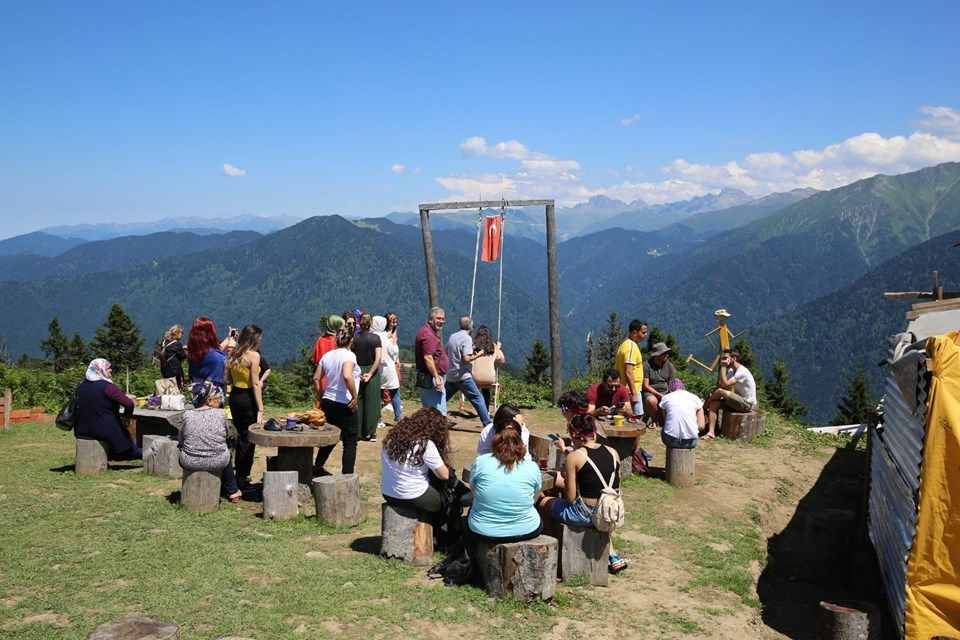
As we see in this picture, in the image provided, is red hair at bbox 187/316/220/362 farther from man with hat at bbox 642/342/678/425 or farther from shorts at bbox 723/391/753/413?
shorts at bbox 723/391/753/413

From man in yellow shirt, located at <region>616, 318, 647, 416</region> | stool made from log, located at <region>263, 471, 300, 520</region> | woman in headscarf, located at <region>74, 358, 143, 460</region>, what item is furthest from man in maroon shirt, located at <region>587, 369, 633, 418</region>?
woman in headscarf, located at <region>74, 358, 143, 460</region>

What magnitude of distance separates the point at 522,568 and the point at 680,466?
4621 millimetres

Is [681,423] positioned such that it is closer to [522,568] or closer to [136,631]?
[522,568]

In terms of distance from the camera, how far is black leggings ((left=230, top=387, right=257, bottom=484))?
816cm

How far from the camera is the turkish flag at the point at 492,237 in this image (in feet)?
47.6

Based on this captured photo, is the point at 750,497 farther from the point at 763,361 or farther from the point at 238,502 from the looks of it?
the point at 763,361

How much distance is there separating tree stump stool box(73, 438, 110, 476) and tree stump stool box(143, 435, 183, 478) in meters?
0.49

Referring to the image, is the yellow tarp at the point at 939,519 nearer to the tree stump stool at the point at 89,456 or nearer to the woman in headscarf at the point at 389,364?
the woman in headscarf at the point at 389,364

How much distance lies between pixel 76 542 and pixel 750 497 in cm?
778

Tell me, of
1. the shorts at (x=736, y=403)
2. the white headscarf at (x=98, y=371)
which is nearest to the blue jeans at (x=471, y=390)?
the shorts at (x=736, y=403)

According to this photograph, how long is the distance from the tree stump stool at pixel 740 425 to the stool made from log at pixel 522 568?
8005 mm

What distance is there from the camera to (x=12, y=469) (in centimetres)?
921

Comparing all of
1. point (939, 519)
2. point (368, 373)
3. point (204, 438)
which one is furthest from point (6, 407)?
point (939, 519)

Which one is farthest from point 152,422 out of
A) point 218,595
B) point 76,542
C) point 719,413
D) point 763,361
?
point 763,361
